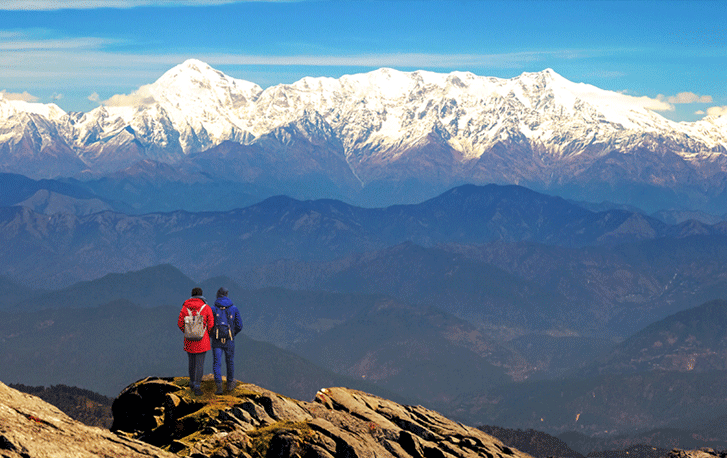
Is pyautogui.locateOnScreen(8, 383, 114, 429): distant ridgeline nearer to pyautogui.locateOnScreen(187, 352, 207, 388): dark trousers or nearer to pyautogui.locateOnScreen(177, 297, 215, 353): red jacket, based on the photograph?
pyautogui.locateOnScreen(187, 352, 207, 388): dark trousers

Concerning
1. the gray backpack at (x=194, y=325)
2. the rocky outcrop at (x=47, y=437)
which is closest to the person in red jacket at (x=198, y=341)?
the gray backpack at (x=194, y=325)

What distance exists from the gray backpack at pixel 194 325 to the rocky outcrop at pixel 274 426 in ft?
11.4

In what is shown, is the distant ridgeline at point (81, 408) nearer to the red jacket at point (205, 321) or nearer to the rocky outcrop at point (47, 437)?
the red jacket at point (205, 321)

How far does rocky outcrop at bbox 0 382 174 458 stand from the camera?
28.5 meters

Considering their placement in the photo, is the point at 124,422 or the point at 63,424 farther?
the point at 124,422

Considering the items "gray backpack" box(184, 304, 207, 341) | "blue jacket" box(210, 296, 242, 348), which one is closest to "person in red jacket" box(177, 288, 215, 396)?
"gray backpack" box(184, 304, 207, 341)

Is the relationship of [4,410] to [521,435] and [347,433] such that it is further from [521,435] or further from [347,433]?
[521,435]

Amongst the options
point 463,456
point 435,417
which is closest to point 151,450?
point 463,456

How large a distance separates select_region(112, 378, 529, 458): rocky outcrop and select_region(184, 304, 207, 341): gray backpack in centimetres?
348

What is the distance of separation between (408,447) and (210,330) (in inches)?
441

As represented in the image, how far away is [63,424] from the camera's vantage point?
1299 inches

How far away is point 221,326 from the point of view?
131 feet

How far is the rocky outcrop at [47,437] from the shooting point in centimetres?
2852

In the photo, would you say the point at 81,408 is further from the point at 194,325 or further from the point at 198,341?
the point at 194,325
